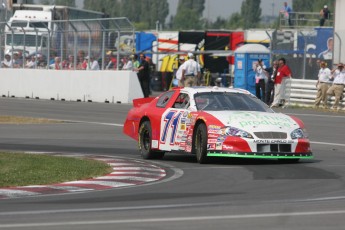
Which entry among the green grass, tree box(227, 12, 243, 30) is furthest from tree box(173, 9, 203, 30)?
the green grass

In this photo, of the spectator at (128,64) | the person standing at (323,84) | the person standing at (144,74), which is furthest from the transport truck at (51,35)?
the person standing at (323,84)

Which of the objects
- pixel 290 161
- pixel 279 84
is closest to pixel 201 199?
pixel 290 161

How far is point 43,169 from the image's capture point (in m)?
16.0

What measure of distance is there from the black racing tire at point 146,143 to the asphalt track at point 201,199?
198mm

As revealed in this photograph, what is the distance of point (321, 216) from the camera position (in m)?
10.9

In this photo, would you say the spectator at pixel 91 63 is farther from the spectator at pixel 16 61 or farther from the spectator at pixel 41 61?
the spectator at pixel 16 61

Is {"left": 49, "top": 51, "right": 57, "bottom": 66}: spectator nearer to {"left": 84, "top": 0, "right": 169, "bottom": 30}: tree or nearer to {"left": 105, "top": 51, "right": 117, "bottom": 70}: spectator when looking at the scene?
{"left": 105, "top": 51, "right": 117, "bottom": 70}: spectator

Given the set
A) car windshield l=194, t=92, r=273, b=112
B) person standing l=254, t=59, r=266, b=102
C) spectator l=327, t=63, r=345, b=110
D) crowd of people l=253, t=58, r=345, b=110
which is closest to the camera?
car windshield l=194, t=92, r=273, b=112

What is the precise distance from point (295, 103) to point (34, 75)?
10.4 metres

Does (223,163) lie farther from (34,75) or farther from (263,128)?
(34,75)

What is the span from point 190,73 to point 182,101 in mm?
18052

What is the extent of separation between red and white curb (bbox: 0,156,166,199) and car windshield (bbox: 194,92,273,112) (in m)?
1.37

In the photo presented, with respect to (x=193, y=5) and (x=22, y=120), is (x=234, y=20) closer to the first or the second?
(x=193, y=5)

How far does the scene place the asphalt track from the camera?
408 inches
